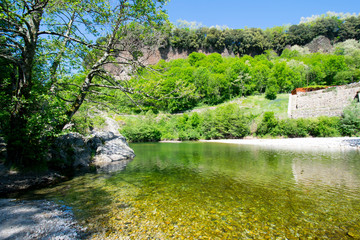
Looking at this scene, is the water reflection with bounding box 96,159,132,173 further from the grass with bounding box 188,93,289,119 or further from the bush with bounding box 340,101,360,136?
the grass with bounding box 188,93,289,119

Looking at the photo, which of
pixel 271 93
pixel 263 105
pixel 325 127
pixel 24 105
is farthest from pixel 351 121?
pixel 24 105

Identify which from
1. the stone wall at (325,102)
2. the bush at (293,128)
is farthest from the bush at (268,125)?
the stone wall at (325,102)

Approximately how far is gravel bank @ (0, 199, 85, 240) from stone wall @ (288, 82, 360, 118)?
46.8 m

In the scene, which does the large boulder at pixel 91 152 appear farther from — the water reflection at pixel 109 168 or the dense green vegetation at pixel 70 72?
the dense green vegetation at pixel 70 72

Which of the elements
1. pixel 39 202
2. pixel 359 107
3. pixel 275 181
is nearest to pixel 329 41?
pixel 359 107

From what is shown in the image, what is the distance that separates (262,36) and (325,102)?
329 ft

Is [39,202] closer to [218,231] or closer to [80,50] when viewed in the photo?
[218,231]

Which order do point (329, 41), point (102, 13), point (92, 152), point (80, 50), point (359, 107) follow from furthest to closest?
1. point (329, 41)
2. point (359, 107)
3. point (92, 152)
4. point (80, 50)
5. point (102, 13)

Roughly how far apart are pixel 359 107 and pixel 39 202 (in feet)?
149

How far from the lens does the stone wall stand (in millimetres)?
37156

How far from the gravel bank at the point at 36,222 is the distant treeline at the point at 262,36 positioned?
4154 inches

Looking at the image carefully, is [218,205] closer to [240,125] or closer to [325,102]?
[240,125]

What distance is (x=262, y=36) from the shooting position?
401ft

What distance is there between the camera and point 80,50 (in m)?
8.55
